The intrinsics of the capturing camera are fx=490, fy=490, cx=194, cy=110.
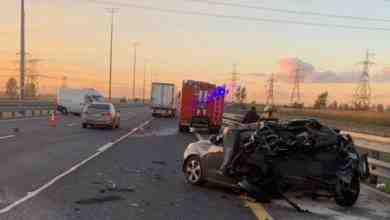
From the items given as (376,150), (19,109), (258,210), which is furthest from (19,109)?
(258,210)

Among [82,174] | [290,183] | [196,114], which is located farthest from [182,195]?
[196,114]

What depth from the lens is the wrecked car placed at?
816 cm

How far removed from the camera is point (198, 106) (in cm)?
2897

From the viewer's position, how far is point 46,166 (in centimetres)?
1183

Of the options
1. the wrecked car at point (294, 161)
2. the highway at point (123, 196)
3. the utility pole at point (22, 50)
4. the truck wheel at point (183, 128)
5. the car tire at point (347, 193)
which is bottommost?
the truck wheel at point (183, 128)

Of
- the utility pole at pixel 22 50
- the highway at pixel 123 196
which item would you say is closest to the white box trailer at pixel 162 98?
the utility pole at pixel 22 50

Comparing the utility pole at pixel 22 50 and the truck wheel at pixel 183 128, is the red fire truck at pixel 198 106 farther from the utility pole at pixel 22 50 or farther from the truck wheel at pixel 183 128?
the utility pole at pixel 22 50

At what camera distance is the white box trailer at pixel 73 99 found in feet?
156

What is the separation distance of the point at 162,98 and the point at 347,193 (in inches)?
1829

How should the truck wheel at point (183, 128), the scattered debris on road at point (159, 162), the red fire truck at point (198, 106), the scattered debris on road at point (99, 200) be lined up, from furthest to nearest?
1. the truck wheel at point (183, 128)
2. the red fire truck at point (198, 106)
3. the scattered debris on road at point (159, 162)
4. the scattered debris on road at point (99, 200)

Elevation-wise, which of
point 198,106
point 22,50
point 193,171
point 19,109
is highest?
point 22,50

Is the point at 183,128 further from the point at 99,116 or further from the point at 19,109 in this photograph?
the point at 19,109

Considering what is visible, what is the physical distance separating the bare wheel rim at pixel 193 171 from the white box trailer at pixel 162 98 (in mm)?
44130

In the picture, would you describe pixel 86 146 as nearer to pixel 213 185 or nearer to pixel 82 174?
pixel 82 174
